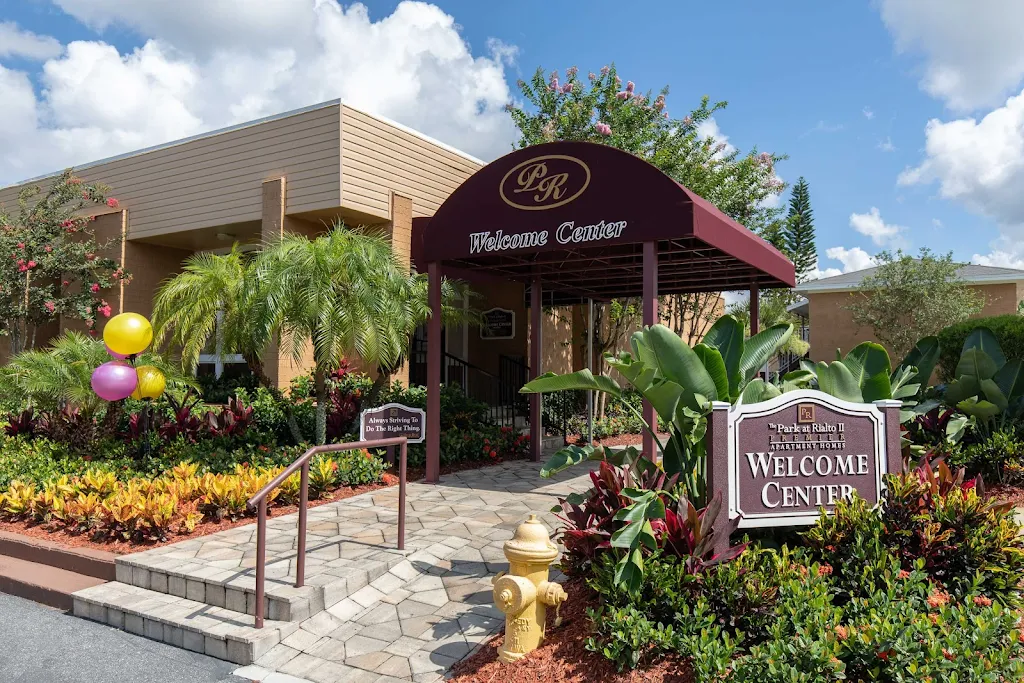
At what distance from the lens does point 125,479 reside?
8297 millimetres

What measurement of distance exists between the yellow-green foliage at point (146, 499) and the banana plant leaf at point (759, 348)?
4.60 m

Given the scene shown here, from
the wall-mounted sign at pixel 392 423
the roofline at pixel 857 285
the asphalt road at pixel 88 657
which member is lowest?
the asphalt road at pixel 88 657

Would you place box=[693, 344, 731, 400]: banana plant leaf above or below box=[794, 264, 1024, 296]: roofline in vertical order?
below

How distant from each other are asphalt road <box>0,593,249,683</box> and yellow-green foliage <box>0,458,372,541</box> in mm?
1046

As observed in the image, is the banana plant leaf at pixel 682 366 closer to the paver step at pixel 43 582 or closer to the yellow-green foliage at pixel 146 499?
the yellow-green foliage at pixel 146 499

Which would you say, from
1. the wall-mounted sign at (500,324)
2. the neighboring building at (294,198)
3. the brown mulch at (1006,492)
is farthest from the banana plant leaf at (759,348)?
the wall-mounted sign at (500,324)

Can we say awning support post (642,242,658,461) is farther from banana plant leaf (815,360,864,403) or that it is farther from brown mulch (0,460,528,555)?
brown mulch (0,460,528,555)

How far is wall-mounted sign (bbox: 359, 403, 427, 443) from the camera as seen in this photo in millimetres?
7621

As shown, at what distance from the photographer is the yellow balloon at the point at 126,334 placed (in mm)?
8297

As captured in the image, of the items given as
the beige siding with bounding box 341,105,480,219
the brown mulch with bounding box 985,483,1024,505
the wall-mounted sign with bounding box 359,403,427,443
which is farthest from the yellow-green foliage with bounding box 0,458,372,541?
the brown mulch with bounding box 985,483,1024,505

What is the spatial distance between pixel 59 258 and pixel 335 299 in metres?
9.80

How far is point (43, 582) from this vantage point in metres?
5.93

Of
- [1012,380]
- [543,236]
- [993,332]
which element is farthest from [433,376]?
[993,332]

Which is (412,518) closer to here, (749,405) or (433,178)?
(749,405)
